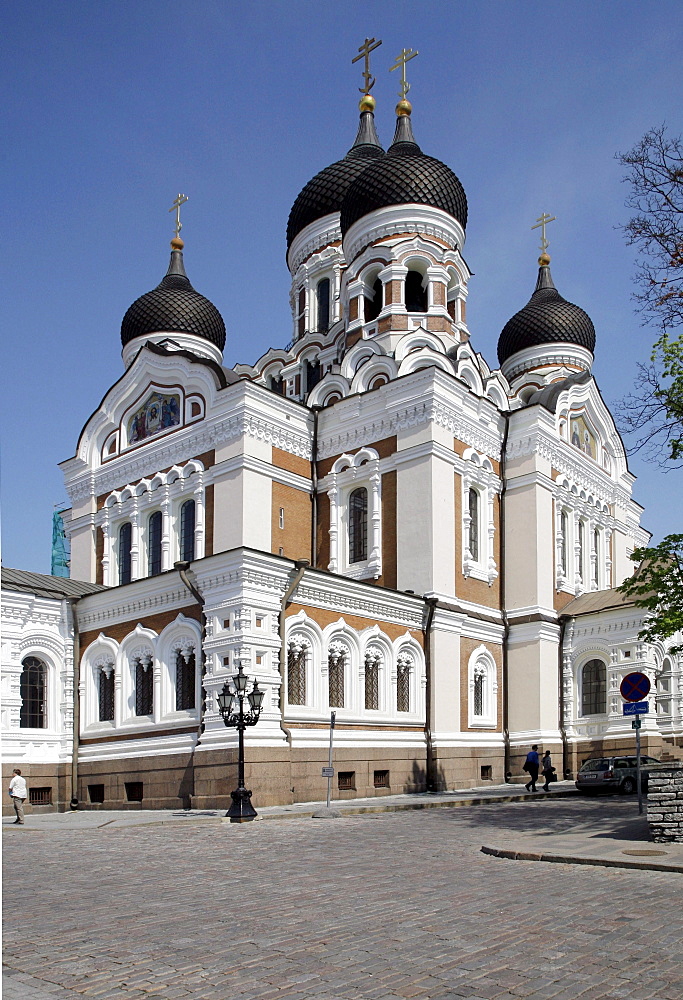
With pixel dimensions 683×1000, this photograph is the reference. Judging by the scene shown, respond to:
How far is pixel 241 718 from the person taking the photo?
17.0m

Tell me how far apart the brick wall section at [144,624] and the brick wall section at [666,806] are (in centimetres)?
1147

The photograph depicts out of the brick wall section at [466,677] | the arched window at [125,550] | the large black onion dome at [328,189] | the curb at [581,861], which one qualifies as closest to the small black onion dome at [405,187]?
the large black onion dome at [328,189]

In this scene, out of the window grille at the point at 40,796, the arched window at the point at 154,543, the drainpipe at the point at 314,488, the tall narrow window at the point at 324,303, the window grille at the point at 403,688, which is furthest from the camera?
the tall narrow window at the point at 324,303

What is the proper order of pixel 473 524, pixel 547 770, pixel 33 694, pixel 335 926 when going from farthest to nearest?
pixel 473 524
pixel 547 770
pixel 33 694
pixel 335 926

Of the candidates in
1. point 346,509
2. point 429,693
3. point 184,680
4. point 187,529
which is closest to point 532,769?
point 429,693

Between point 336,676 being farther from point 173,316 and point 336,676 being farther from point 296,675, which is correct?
point 173,316

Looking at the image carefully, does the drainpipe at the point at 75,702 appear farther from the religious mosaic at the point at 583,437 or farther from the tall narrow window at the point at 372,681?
the religious mosaic at the point at 583,437

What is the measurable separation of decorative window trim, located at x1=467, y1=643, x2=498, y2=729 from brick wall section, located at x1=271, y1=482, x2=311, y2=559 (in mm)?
5643

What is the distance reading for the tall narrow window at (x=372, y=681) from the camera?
22.7 metres

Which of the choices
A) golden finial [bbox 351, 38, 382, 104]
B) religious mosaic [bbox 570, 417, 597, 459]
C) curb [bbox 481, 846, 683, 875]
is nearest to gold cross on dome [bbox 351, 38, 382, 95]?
golden finial [bbox 351, 38, 382, 104]

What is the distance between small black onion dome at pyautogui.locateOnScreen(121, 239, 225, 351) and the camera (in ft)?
115

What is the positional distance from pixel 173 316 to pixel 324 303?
19.1ft

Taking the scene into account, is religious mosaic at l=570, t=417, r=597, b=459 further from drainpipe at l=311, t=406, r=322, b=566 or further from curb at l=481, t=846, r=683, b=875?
curb at l=481, t=846, r=683, b=875

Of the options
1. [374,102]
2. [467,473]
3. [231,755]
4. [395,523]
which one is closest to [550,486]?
[467,473]
